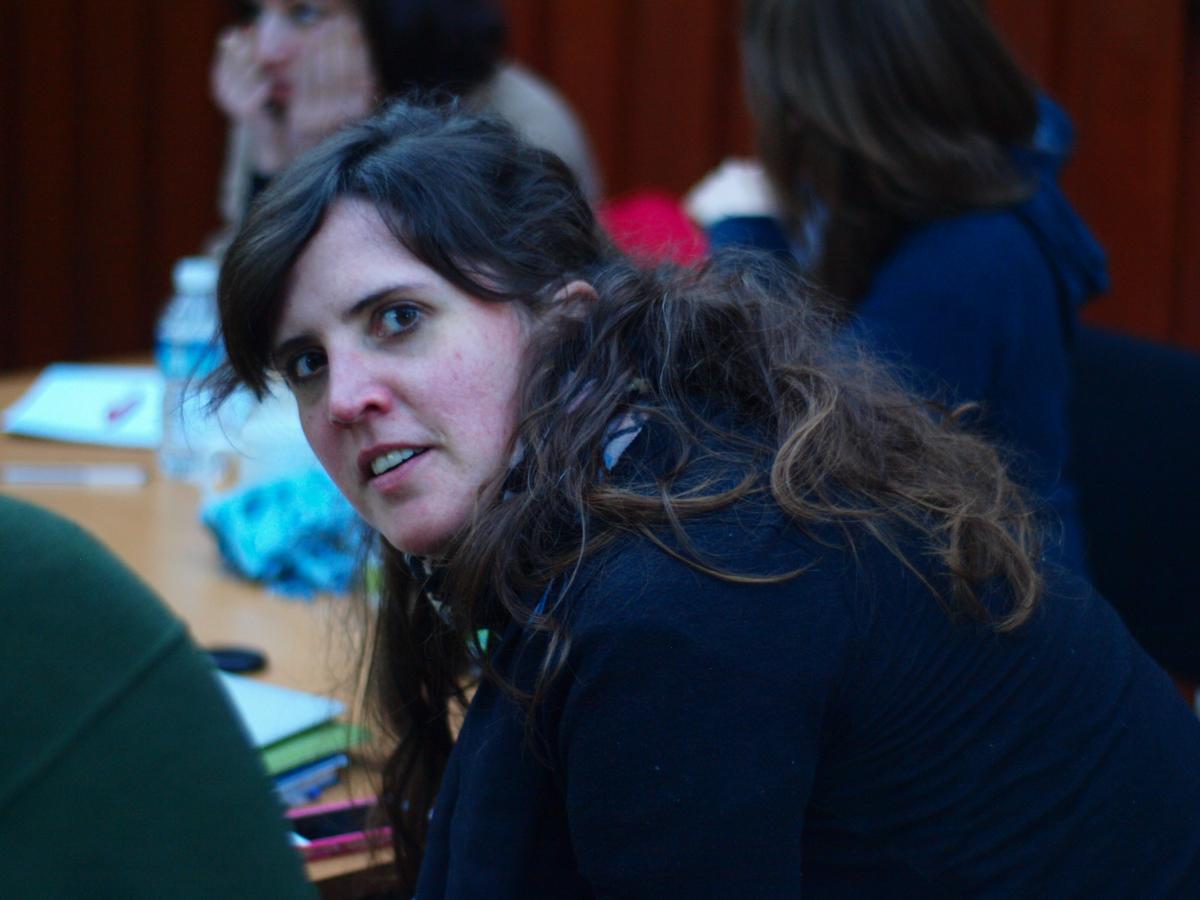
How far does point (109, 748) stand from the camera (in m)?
0.65

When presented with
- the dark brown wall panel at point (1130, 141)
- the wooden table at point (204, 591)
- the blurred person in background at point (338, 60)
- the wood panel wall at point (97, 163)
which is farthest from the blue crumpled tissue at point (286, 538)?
the wood panel wall at point (97, 163)

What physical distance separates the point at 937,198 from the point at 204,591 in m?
1.07

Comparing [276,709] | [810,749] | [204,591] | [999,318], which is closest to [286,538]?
[204,591]

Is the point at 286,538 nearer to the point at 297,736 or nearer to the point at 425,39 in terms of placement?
the point at 297,736

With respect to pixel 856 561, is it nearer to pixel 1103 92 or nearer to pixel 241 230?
pixel 241 230

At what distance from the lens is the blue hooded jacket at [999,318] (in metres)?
1.89

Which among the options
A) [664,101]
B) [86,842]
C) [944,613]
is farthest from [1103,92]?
[86,842]

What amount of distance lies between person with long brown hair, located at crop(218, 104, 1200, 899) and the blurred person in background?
152 centimetres

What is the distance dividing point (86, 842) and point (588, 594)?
0.42 meters

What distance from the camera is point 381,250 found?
45.9 inches

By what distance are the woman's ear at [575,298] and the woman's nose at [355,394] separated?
A: 0.16 meters

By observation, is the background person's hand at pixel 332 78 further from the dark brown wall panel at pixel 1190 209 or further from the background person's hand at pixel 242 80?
the dark brown wall panel at pixel 1190 209

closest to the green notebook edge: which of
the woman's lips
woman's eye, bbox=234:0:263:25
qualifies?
the woman's lips

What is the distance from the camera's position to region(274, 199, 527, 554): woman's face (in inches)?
45.2
